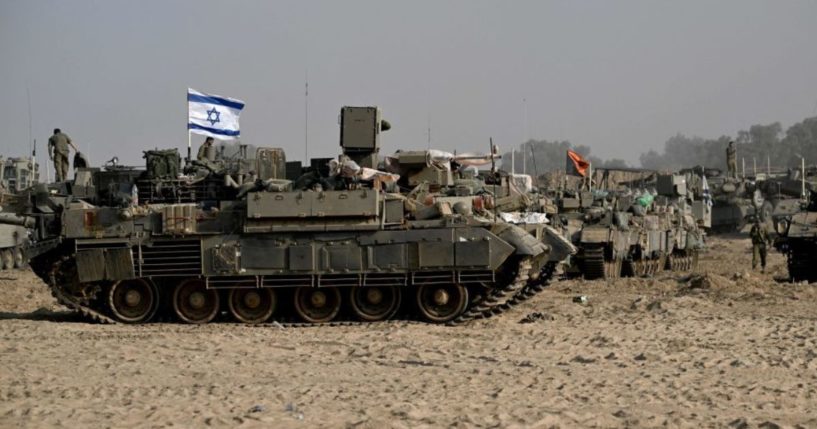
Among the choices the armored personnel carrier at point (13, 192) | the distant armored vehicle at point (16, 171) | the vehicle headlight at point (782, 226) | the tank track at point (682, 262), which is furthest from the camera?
the distant armored vehicle at point (16, 171)

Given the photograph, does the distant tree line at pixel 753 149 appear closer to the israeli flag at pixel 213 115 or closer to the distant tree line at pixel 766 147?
the distant tree line at pixel 766 147

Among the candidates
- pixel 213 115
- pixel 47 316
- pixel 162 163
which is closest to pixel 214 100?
pixel 213 115

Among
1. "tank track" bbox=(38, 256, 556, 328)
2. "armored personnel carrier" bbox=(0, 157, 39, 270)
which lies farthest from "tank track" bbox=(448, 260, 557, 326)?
"armored personnel carrier" bbox=(0, 157, 39, 270)

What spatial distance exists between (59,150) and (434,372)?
14520 millimetres

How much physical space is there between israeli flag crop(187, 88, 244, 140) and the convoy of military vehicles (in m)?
3.09

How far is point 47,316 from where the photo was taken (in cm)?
1914

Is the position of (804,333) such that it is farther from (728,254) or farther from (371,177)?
(728,254)

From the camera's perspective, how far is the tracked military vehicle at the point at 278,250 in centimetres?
1730

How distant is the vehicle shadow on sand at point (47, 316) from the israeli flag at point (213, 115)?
15.4 feet

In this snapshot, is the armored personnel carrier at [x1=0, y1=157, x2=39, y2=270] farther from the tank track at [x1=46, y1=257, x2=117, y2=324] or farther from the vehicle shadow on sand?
the tank track at [x1=46, y1=257, x2=117, y2=324]

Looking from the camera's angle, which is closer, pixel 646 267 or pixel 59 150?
pixel 59 150

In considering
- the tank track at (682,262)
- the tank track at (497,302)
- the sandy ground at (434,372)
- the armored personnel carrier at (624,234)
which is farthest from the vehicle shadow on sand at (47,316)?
the tank track at (682,262)

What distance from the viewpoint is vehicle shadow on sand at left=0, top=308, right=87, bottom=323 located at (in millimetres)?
18422

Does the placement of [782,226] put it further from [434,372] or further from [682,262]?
[434,372]
